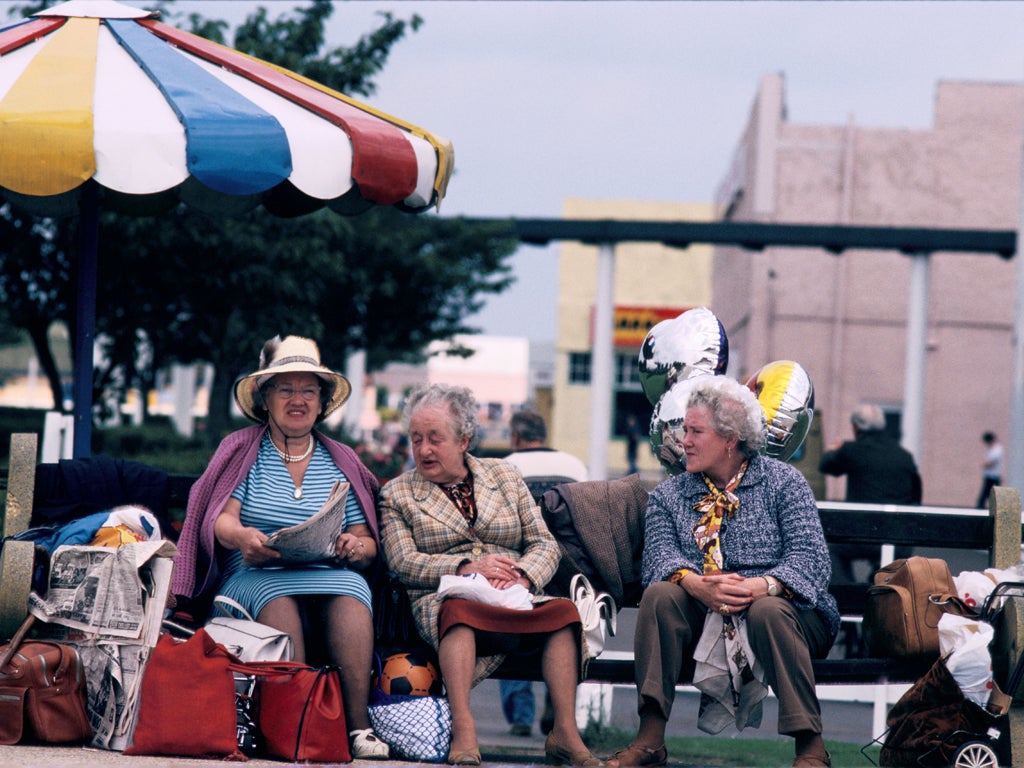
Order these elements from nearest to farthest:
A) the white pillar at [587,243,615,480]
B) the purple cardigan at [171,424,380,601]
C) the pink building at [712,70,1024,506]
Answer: the purple cardigan at [171,424,380,601] < the white pillar at [587,243,615,480] < the pink building at [712,70,1024,506]

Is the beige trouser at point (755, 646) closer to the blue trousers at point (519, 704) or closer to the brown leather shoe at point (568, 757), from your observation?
the brown leather shoe at point (568, 757)

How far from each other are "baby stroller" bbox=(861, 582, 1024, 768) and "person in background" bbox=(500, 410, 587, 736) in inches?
109

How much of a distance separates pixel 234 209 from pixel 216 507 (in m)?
2.27

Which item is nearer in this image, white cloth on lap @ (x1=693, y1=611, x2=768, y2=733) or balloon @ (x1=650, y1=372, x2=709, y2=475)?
white cloth on lap @ (x1=693, y1=611, x2=768, y2=733)

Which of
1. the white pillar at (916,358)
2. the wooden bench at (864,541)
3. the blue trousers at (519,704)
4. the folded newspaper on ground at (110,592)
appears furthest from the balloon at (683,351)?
the white pillar at (916,358)

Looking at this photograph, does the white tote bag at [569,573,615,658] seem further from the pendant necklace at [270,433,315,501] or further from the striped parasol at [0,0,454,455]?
the striped parasol at [0,0,454,455]

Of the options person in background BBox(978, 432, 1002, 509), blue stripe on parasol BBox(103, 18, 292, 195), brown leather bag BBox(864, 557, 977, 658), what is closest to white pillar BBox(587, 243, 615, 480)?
person in background BBox(978, 432, 1002, 509)

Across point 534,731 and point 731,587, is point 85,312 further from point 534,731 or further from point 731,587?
point 534,731

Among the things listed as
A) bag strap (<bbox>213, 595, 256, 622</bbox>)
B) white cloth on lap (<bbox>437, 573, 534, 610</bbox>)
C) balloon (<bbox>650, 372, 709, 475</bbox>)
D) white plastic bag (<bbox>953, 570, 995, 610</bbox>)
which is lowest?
bag strap (<bbox>213, 595, 256, 622</bbox>)

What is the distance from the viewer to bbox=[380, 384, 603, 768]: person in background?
4527 mm

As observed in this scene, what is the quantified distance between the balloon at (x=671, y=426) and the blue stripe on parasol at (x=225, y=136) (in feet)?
5.62

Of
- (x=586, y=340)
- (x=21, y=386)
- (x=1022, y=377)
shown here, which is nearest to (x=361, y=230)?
(x=1022, y=377)

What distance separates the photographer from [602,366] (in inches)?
666

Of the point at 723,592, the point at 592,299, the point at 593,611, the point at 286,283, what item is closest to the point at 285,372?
the point at 593,611
